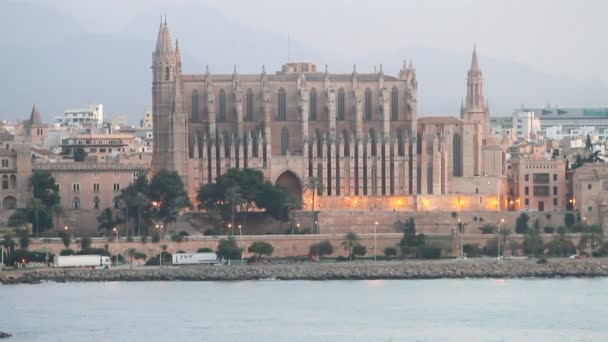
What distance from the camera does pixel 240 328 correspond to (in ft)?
277

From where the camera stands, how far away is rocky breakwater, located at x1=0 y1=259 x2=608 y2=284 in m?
103

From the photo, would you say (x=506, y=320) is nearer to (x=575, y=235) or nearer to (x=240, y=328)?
(x=240, y=328)

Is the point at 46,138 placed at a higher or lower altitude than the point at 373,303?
higher

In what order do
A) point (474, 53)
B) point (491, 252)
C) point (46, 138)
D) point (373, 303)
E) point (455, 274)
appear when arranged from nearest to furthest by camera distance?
point (373, 303) → point (455, 274) → point (491, 252) → point (474, 53) → point (46, 138)

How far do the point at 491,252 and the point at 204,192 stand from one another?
1500cm

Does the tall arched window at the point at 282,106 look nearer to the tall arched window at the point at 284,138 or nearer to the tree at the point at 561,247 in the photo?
the tall arched window at the point at 284,138

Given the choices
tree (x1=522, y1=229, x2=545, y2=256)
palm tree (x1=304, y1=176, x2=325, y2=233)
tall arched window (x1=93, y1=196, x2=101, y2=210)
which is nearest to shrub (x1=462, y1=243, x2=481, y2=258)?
tree (x1=522, y1=229, x2=545, y2=256)

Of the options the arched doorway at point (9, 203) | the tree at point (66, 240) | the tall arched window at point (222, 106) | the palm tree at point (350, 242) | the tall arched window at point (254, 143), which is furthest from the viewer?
the tall arched window at point (222, 106)

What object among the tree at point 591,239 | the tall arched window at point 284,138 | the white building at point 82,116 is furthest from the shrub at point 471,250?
the white building at point 82,116

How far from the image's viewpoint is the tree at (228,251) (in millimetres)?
110750

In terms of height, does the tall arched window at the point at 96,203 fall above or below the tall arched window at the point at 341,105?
below

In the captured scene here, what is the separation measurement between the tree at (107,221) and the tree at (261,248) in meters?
8.66

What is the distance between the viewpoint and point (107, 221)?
117500 millimetres

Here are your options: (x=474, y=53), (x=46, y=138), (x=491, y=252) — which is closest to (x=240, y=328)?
(x=491, y=252)
